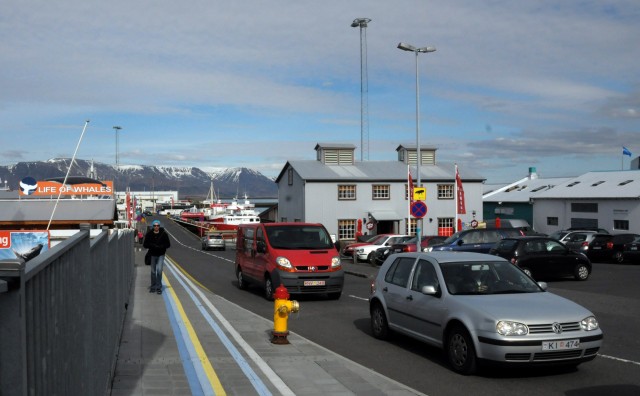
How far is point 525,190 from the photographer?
6600 centimetres

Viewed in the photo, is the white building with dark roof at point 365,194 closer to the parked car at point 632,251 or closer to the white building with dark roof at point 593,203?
the white building with dark roof at point 593,203

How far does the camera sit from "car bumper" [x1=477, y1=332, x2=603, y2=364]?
772cm

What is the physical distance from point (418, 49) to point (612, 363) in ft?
72.1

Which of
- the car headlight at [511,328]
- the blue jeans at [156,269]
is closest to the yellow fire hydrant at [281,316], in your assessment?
the car headlight at [511,328]

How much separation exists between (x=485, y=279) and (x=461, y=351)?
4.46 feet

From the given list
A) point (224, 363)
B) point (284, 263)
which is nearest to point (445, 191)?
point (284, 263)

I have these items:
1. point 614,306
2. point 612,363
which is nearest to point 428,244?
point 614,306

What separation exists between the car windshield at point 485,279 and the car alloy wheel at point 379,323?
1.80 metres

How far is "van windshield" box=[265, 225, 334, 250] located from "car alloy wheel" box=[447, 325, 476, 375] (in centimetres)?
875

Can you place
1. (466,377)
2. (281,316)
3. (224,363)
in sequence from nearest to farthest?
(466,377)
(224,363)
(281,316)

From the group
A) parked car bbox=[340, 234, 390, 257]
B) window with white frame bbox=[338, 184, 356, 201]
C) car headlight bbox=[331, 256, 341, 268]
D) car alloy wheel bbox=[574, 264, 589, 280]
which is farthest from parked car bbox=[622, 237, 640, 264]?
window with white frame bbox=[338, 184, 356, 201]

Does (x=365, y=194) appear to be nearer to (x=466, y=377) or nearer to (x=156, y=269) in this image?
(x=156, y=269)

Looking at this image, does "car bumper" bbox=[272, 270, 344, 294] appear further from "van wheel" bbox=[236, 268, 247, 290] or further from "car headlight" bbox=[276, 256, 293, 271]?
"van wheel" bbox=[236, 268, 247, 290]

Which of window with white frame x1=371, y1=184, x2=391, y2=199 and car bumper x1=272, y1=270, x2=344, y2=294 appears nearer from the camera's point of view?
car bumper x1=272, y1=270, x2=344, y2=294
